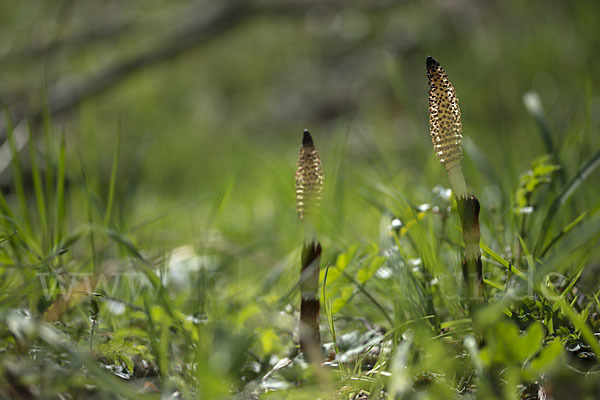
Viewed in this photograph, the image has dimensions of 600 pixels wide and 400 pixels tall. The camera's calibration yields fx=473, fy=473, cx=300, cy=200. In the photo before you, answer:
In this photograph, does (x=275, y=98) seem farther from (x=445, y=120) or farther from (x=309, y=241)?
(x=445, y=120)

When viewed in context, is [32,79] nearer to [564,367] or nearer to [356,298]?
[356,298]

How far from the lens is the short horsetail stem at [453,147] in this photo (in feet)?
2.52

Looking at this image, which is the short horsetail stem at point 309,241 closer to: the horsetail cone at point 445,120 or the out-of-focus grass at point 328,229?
the out-of-focus grass at point 328,229

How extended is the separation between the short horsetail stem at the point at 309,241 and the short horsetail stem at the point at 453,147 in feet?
0.74

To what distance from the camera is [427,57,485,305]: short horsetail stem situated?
77cm

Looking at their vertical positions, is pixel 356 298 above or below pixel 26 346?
below

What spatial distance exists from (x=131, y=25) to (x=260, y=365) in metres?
4.06

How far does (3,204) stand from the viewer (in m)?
1.16

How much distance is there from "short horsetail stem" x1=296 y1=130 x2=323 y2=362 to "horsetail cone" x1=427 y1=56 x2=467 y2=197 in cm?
22

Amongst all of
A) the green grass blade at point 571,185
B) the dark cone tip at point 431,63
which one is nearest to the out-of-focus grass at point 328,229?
the green grass blade at point 571,185

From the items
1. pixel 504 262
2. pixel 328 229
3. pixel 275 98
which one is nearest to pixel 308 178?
pixel 504 262

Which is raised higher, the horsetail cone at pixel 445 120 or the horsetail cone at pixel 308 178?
the horsetail cone at pixel 445 120

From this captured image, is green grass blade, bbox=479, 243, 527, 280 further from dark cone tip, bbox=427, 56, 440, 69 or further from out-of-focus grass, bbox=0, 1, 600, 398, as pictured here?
dark cone tip, bbox=427, 56, 440, 69

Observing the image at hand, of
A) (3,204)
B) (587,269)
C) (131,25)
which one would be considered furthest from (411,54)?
(3,204)
